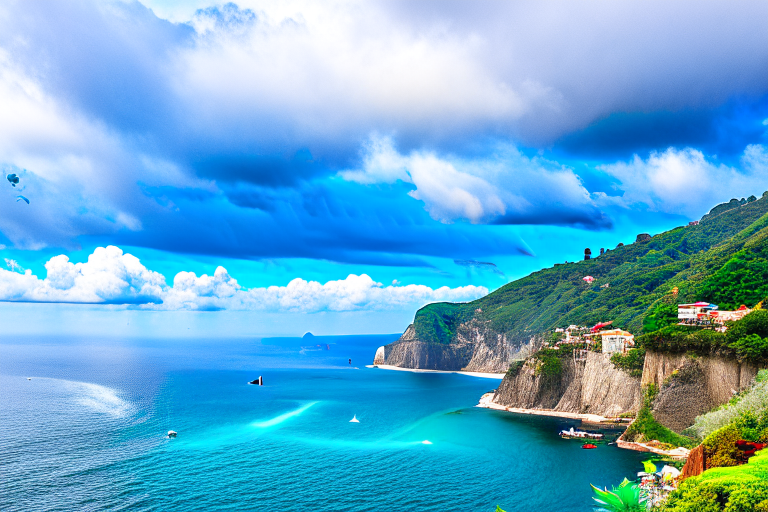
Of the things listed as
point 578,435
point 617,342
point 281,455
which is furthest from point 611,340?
point 281,455

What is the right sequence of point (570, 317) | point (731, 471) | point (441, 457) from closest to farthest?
1. point (731, 471)
2. point (441, 457)
3. point (570, 317)

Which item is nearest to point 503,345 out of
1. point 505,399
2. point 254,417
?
point 505,399

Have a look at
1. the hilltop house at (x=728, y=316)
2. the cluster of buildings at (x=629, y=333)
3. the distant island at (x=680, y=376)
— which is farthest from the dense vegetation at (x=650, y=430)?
the hilltop house at (x=728, y=316)

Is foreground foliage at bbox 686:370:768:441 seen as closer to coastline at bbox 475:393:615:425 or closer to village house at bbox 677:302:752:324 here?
village house at bbox 677:302:752:324

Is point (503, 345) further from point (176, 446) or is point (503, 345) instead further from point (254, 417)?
point (176, 446)

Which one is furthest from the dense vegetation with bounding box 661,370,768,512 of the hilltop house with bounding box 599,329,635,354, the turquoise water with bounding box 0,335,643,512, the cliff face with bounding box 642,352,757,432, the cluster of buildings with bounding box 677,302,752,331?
the hilltop house with bounding box 599,329,635,354
